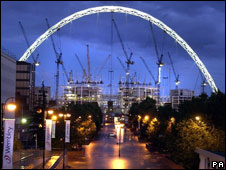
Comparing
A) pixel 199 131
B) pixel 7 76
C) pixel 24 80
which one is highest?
pixel 24 80

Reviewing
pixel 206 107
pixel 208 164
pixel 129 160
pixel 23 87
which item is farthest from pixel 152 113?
pixel 23 87

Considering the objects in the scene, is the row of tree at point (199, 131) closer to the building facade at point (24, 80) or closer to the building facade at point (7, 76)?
the building facade at point (7, 76)

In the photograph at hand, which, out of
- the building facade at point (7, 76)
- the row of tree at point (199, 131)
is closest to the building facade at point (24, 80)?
the building facade at point (7, 76)

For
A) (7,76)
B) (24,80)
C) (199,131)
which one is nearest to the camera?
(199,131)

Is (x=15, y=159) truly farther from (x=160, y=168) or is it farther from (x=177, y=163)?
(x=177, y=163)

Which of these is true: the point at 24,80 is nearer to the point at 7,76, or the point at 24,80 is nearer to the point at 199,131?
the point at 7,76

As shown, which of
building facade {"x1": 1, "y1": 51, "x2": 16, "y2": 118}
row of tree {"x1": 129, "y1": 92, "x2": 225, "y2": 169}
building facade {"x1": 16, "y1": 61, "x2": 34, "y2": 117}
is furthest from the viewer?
building facade {"x1": 16, "y1": 61, "x2": 34, "y2": 117}

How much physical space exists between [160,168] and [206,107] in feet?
24.9

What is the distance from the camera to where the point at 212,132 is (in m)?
38.4

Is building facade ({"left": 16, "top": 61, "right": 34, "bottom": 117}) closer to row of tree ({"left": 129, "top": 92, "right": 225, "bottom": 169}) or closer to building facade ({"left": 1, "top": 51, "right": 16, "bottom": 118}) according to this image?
building facade ({"left": 1, "top": 51, "right": 16, "bottom": 118})

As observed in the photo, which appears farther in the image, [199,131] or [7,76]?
[7,76]

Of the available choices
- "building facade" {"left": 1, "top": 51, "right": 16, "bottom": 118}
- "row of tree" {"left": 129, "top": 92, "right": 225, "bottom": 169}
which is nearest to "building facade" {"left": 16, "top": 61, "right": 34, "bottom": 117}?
"building facade" {"left": 1, "top": 51, "right": 16, "bottom": 118}

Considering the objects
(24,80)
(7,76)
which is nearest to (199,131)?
(7,76)

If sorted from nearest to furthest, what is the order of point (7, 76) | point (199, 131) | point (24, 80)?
1. point (199, 131)
2. point (7, 76)
3. point (24, 80)
